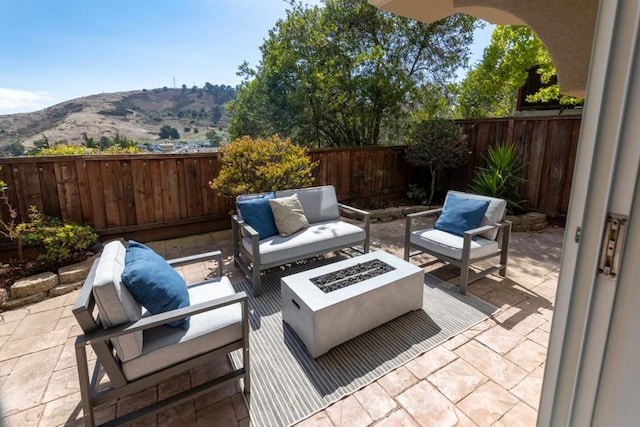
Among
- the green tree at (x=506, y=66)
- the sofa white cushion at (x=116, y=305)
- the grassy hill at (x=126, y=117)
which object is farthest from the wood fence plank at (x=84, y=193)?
the green tree at (x=506, y=66)

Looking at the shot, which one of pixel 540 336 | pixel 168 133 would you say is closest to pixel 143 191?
pixel 540 336

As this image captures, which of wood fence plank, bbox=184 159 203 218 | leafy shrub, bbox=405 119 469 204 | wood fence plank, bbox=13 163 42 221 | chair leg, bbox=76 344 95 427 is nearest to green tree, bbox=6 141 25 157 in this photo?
wood fence plank, bbox=13 163 42 221

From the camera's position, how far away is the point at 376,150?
23.0 feet

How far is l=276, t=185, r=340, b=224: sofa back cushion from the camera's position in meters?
4.12

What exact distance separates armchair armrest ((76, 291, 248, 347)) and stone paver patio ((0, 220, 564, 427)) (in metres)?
0.68

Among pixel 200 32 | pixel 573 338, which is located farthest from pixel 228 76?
pixel 573 338

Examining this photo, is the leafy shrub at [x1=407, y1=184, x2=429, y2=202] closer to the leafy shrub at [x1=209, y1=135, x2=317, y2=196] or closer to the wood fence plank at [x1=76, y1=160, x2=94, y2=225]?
the leafy shrub at [x1=209, y1=135, x2=317, y2=196]

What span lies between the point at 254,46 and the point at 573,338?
9794mm

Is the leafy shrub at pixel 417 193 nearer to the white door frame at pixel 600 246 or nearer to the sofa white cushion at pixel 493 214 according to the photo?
the sofa white cushion at pixel 493 214

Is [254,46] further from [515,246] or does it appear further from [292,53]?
[515,246]

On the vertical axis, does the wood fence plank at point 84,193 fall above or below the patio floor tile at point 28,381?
above

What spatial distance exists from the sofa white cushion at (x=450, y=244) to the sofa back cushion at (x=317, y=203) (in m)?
1.17

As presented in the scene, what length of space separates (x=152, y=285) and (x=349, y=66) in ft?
23.9

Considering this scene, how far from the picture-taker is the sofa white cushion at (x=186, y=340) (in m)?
1.77
